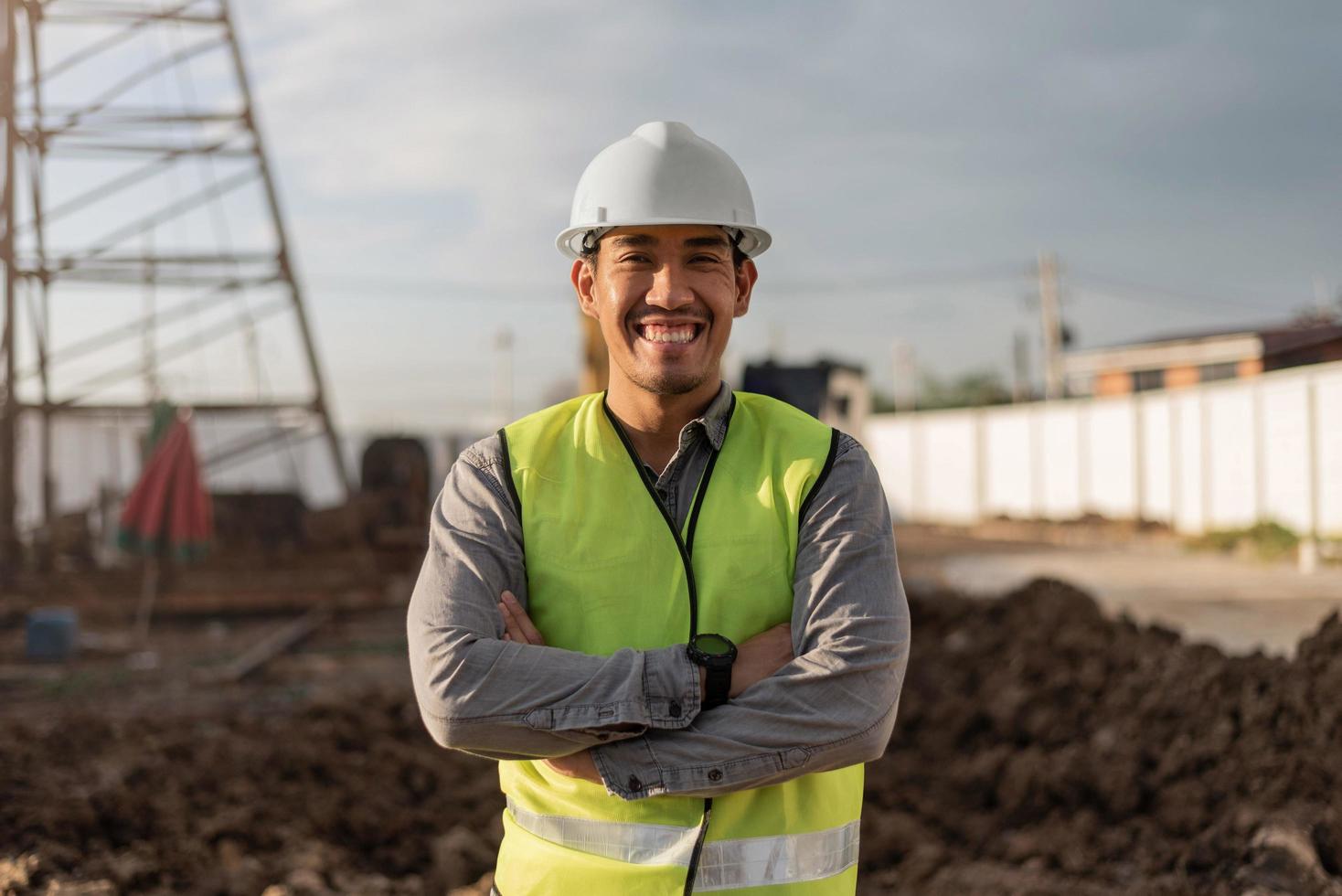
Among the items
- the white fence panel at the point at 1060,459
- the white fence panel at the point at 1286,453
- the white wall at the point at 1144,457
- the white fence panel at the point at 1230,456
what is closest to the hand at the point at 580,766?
the white wall at the point at 1144,457

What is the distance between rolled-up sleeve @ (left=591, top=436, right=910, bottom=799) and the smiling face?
0.38m

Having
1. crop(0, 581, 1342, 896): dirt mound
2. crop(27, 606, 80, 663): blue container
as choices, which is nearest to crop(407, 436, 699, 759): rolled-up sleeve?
crop(0, 581, 1342, 896): dirt mound

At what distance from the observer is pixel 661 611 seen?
2.40 m

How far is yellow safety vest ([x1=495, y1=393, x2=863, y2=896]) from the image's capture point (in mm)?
2309

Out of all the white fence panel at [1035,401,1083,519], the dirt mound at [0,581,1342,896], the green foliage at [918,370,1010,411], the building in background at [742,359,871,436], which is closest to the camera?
the dirt mound at [0,581,1342,896]

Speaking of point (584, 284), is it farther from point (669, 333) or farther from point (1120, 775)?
point (1120, 775)

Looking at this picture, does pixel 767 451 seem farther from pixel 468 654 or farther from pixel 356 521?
pixel 356 521

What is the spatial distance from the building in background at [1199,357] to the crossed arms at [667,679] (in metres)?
39.1

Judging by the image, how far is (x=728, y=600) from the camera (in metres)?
2.43

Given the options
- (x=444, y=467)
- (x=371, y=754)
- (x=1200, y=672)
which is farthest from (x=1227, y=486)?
(x=371, y=754)

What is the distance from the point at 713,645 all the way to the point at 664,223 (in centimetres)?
85

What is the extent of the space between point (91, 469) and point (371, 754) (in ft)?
59.0

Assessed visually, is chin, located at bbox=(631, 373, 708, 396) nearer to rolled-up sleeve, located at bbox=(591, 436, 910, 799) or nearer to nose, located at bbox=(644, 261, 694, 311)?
nose, located at bbox=(644, 261, 694, 311)

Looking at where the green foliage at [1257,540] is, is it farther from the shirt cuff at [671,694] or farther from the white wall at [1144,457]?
the shirt cuff at [671,694]
